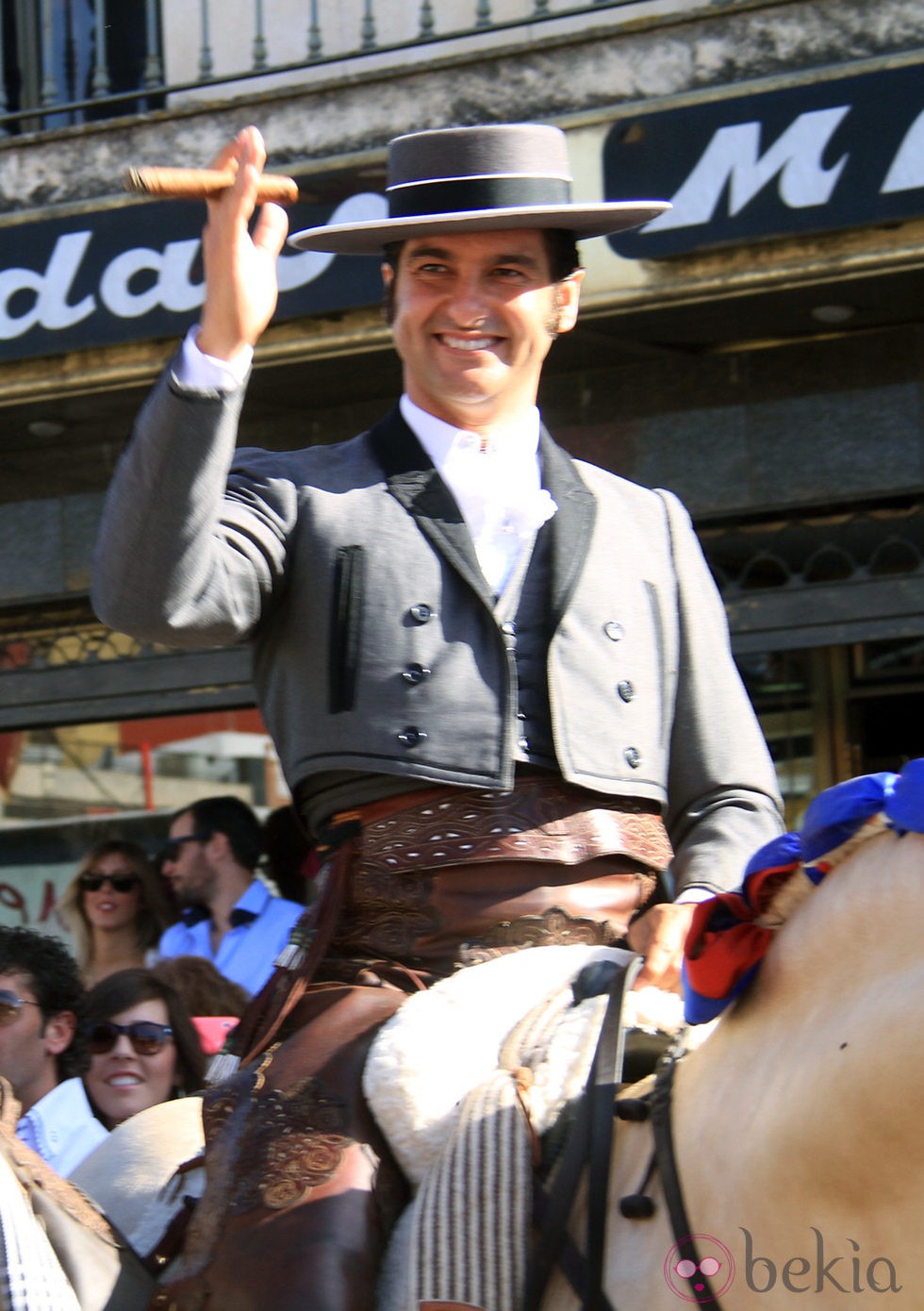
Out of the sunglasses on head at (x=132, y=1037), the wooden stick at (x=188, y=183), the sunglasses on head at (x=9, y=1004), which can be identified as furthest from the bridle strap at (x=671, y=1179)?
the sunglasses on head at (x=132, y=1037)

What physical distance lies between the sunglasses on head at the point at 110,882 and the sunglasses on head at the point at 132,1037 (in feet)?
6.07

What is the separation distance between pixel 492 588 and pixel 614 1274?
1.00 metres

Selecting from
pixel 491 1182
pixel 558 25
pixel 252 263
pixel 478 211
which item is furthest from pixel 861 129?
pixel 491 1182

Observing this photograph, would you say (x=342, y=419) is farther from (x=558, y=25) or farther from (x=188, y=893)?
(x=188, y=893)

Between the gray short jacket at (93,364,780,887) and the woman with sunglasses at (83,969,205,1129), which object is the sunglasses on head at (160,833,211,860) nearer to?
the woman with sunglasses at (83,969,205,1129)

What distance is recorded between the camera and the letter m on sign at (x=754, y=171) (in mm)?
6441

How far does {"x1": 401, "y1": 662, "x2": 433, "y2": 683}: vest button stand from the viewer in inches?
99.8

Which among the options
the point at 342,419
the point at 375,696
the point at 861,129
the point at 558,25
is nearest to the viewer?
the point at 375,696

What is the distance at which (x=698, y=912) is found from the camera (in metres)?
2.09

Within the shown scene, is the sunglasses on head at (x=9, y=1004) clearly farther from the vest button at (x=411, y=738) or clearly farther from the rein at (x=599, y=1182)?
the rein at (x=599, y=1182)

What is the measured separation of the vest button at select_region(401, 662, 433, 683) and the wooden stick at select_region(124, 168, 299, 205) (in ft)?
2.14

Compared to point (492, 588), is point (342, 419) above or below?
above

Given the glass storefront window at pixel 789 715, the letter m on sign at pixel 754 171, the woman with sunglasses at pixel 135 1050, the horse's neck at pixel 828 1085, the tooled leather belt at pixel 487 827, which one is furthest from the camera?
the glass storefront window at pixel 789 715

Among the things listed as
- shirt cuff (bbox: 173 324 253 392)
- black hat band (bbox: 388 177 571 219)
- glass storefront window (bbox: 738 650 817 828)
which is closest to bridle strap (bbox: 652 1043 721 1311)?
shirt cuff (bbox: 173 324 253 392)
